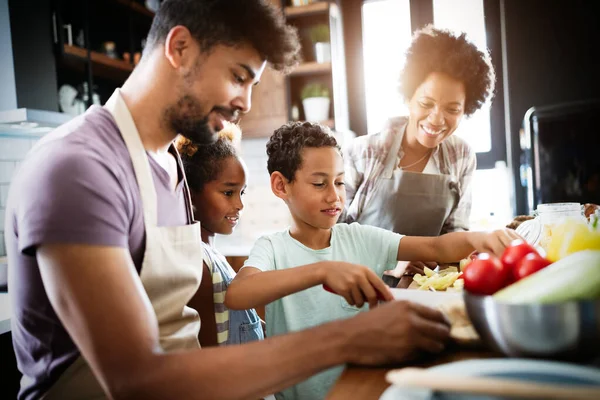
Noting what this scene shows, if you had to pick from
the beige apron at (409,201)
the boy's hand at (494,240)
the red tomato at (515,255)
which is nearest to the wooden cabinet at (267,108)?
the beige apron at (409,201)

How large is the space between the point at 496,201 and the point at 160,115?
2889 millimetres

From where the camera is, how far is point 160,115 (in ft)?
3.44

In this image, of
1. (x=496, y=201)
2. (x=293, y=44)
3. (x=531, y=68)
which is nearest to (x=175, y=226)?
(x=293, y=44)

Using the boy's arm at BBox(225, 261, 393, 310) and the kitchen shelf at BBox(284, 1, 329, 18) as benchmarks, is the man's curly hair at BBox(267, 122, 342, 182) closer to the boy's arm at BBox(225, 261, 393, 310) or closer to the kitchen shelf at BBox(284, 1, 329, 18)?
the boy's arm at BBox(225, 261, 393, 310)

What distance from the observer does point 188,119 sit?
103 centimetres

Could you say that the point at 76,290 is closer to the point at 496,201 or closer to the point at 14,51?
the point at 14,51

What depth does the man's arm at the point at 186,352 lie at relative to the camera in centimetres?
67

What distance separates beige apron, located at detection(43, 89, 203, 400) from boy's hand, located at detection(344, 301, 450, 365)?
0.46 metres

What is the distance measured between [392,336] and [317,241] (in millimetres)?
835

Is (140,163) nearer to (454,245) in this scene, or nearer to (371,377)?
(371,377)

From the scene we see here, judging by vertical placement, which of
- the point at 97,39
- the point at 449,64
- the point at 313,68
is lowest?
the point at 449,64

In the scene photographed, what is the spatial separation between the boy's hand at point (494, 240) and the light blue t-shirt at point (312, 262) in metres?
0.29

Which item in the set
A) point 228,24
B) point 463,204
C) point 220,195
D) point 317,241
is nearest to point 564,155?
point 463,204

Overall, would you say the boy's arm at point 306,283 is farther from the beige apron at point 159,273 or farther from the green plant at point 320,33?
the green plant at point 320,33
